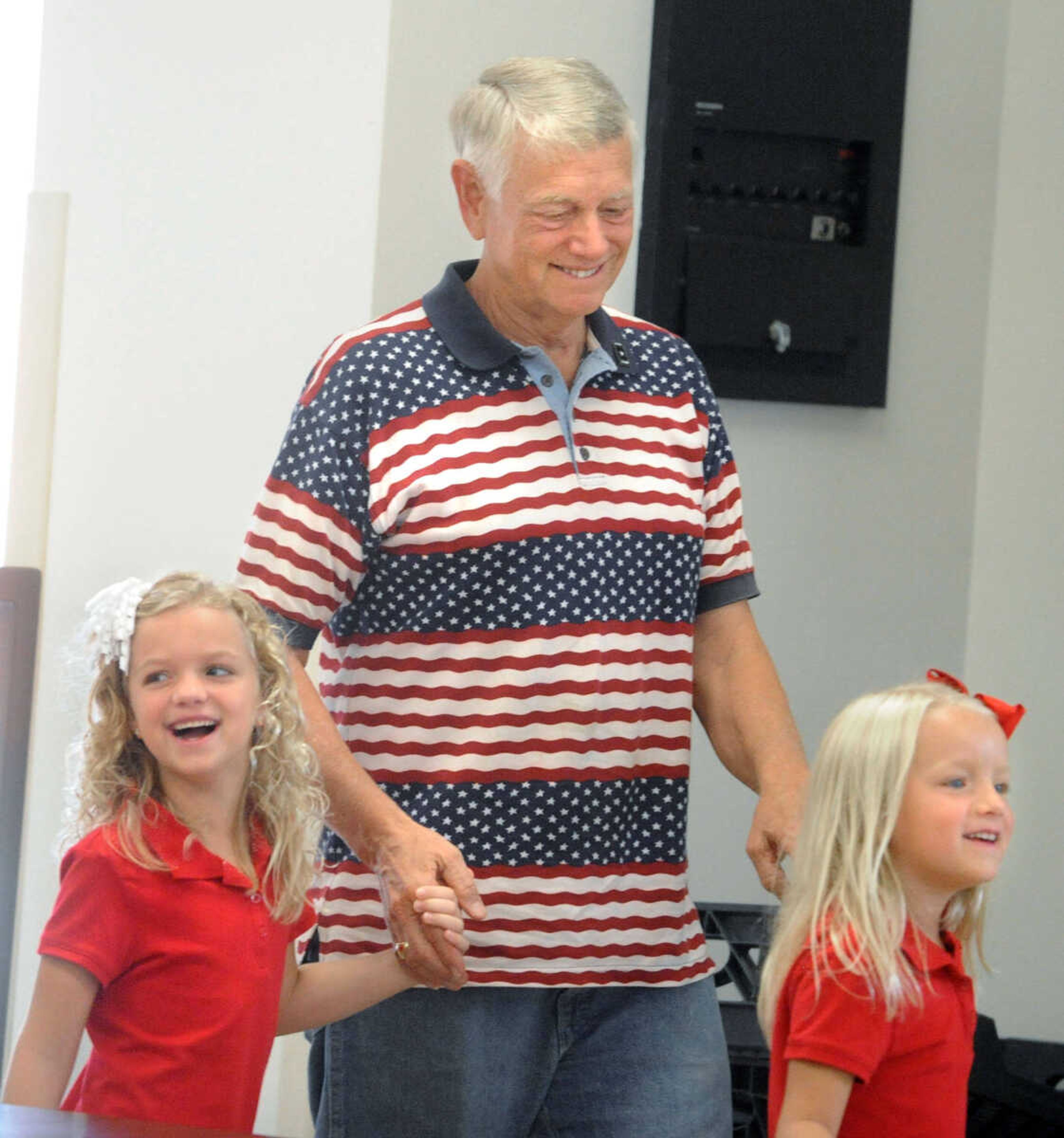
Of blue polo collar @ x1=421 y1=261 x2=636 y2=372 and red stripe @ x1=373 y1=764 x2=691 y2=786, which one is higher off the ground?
blue polo collar @ x1=421 y1=261 x2=636 y2=372

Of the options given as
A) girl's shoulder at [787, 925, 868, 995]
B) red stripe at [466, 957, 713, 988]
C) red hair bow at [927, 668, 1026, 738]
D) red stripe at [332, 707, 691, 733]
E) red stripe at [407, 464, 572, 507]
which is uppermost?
red stripe at [407, 464, 572, 507]

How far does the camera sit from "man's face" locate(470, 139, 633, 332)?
5.05ft

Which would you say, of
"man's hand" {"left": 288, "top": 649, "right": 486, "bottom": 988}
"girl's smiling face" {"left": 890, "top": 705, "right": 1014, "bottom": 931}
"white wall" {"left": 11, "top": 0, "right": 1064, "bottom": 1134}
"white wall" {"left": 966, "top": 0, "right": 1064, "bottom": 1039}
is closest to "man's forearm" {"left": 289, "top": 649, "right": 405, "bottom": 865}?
"man's hand" {"left": 288, "top": 649, "right": 486, "bottom": 988}

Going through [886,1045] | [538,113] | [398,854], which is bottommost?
[886,1045]

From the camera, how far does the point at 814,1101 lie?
1.31 metres

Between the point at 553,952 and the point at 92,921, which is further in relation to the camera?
the point at 553,952

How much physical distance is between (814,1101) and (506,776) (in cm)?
40

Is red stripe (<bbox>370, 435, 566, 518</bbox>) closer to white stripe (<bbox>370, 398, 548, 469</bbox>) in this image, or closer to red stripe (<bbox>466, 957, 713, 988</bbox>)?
white stripe (<bbox>370, 398, 548, 469</bbox>)

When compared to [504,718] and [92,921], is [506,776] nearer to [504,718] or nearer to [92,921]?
[504,718]

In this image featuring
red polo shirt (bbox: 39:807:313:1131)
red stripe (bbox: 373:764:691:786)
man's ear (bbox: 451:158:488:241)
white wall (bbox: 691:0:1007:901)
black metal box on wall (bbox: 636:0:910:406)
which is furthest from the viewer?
white wall (bbox: 691:0:1007:901)

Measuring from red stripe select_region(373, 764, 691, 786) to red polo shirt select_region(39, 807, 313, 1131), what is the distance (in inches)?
7.1

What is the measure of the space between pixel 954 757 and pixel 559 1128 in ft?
1.77

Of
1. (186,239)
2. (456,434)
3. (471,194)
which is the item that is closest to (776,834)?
(456,434)

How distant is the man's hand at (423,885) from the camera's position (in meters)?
1.39
